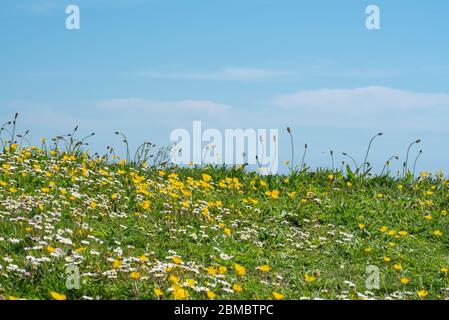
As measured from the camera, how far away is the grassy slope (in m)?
5.62

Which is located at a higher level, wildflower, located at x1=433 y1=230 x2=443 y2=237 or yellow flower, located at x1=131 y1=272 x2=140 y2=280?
yellow flower, located at x1=131 y1=272 x2=140 y2=280

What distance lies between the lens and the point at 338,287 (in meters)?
6.09

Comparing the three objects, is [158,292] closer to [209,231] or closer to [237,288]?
[237,288]

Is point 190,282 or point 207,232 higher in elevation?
point 207,232

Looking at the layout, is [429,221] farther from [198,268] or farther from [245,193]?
[198,268]

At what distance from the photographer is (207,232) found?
7242mm

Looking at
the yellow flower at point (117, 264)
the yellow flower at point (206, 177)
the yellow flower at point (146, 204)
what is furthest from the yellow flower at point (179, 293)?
the yellow flower at point (206, 177)

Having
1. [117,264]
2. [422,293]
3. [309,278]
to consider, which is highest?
[117,264]
